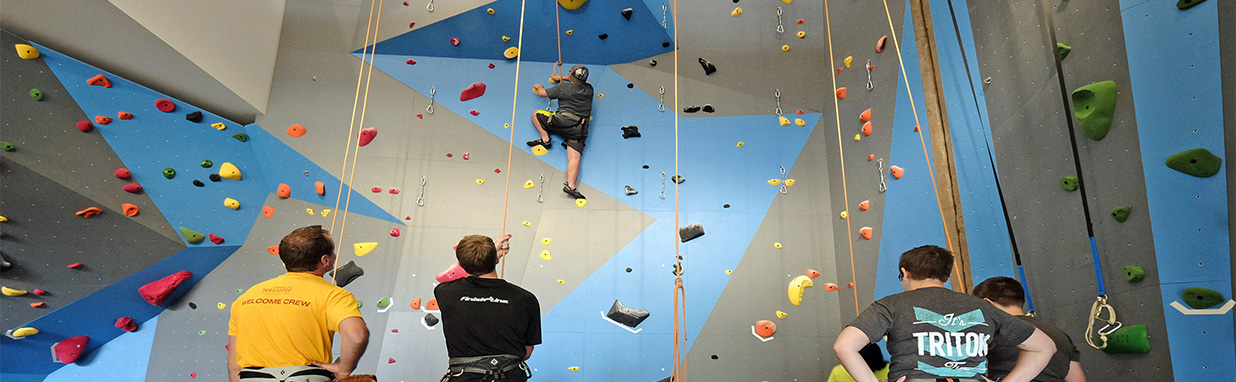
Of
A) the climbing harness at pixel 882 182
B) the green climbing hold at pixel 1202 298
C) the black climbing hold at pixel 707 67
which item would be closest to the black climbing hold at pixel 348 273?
the black climbing hold at pixel 707 67

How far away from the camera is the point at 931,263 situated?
61.1 inches

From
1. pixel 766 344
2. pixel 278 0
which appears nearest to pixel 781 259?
pixel 766 344

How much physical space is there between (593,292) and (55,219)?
299cm

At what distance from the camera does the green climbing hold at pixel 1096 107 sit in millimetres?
1980

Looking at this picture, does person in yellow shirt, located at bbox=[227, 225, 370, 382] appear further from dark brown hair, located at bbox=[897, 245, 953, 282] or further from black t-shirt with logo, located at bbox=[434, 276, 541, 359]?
dark brown hair, located at bbox=[897, 245, 953, 282]

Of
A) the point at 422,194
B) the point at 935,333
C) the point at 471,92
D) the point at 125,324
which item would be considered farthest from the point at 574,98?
the point at 935,333

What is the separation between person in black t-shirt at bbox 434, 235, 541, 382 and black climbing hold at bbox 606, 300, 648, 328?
79.4 inches

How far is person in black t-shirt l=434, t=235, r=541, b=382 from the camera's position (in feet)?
6.07

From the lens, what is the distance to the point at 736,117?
14.5 feet

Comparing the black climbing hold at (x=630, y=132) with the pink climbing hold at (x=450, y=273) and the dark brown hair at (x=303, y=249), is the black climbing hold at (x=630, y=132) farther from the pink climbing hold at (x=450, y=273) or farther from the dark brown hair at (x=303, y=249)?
the dark brown hair at (x=303, y=249)

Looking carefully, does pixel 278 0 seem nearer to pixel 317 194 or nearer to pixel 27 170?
pixel 317 194

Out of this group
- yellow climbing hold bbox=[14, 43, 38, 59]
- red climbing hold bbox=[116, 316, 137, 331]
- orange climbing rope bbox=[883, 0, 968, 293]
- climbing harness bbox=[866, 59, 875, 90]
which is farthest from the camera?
climbing harness bbox=[866, 59, 875, 90]

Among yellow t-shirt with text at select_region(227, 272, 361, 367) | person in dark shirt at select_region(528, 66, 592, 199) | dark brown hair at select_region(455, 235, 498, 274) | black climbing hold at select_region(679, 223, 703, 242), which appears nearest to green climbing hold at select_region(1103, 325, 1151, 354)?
dark brown hair at select_region(455, 235, 498, 274)

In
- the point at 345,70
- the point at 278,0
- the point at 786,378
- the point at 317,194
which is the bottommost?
the point at 786,378
